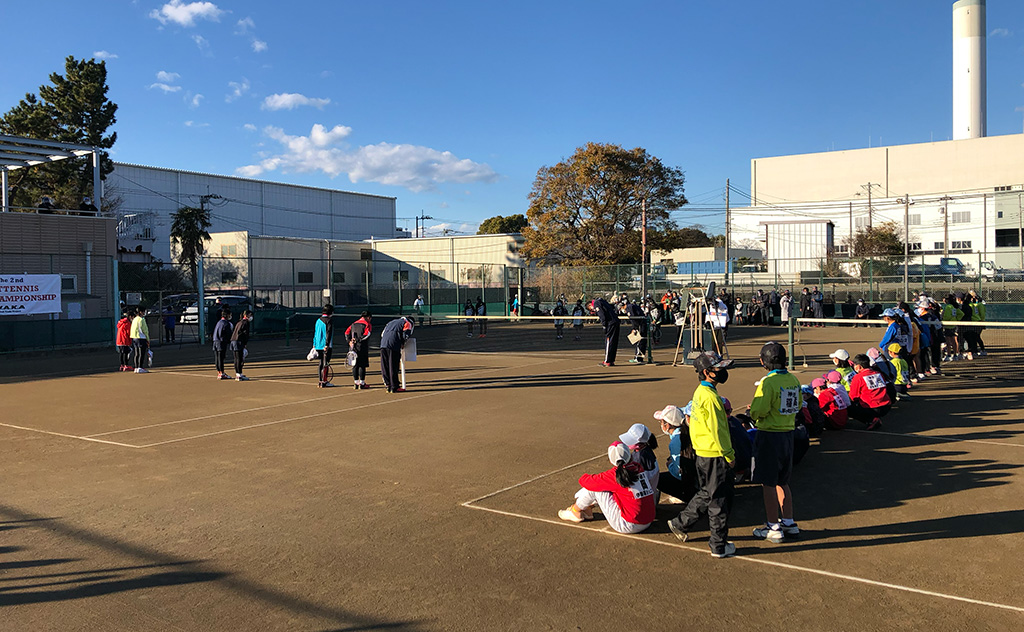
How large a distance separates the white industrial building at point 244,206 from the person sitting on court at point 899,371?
179 ft

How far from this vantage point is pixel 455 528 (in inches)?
257

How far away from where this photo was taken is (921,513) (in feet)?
21.9

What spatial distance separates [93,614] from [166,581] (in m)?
0.60

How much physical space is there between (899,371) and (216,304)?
28.8 m

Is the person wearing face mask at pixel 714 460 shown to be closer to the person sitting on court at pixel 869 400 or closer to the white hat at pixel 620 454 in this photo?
the white hat at pixel 620 454

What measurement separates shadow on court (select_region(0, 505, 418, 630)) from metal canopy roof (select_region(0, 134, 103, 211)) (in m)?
26.6

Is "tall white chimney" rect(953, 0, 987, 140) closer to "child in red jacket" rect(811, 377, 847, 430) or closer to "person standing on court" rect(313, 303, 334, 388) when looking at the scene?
"child in red jacket" rect(811, 377, 847, 430)

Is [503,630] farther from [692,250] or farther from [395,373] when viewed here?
[692,250]

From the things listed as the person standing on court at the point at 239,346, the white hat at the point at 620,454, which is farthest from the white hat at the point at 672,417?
the person standing on court at the point at 239,346

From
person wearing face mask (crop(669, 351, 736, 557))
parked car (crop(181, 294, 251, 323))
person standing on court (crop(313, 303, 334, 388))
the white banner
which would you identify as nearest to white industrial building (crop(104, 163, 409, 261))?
parked car (crop(181, 294, 251, 323))

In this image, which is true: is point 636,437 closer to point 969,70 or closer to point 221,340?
point 221,340

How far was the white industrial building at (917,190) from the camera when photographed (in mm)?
71500

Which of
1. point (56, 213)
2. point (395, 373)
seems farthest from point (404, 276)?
point (395, 373)

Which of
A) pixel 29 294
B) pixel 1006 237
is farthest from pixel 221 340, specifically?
pixel 1006 237
